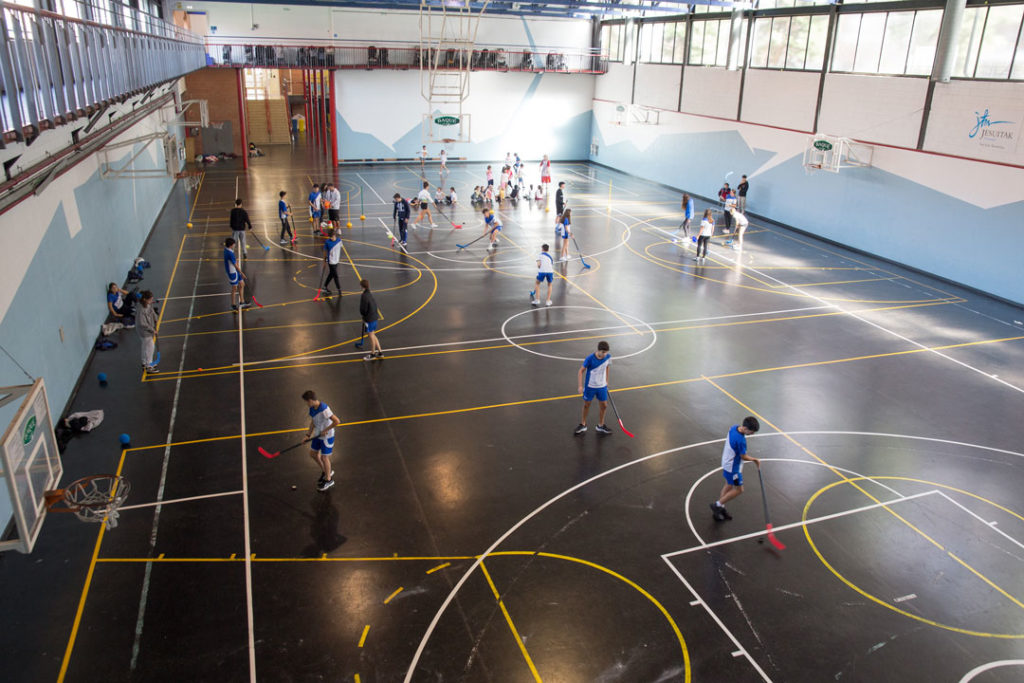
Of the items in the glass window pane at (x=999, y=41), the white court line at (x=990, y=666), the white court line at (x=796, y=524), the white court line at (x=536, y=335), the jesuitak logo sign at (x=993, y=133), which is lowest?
the white court line at (x=990, y=666)

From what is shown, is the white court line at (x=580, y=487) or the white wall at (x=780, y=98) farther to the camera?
the white wall at (x=780, y=98)

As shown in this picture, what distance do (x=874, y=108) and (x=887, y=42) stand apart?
2.20m

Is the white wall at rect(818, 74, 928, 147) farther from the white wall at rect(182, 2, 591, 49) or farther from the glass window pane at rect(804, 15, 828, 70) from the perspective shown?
the white wall at rect(182, 2, 591, 49)

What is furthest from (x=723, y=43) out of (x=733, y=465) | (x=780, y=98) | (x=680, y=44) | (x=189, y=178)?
(x=733, y=465)

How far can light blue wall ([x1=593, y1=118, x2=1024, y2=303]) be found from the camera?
2091 cm

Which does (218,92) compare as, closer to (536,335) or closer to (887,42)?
(536,335)

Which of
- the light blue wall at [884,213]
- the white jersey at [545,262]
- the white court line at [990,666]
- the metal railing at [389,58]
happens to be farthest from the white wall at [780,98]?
the white court line at [990,666]

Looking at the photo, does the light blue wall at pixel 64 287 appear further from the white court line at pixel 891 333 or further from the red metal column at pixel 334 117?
the red metal column at pixel 334 117

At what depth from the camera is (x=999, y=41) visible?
20391 mm

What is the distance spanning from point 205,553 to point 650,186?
1357 inches

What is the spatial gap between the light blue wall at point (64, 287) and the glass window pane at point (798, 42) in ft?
83.3

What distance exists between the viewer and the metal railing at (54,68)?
680cm

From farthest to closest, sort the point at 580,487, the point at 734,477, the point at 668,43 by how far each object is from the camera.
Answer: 1. the point at 668,43
2. the point at 580,487
3. the point at 734,477

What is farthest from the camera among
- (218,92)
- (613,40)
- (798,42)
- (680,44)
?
(613,40)
